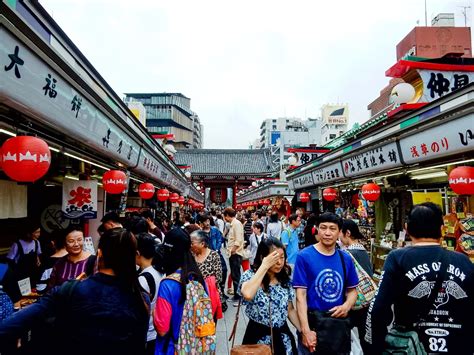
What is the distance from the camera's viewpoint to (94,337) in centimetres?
234

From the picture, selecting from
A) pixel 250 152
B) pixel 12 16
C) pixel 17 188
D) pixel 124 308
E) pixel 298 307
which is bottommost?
pixel 298 307

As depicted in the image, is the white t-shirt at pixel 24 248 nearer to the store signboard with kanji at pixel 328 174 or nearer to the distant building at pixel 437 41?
the store signboard with kanji at pixel 328 174

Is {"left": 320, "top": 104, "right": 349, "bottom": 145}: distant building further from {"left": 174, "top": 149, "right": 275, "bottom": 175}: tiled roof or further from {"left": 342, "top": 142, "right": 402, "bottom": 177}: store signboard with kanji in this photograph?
{"left": 342, "top": 142, "right": 402, "bottom": 177}: store signboard with kanji

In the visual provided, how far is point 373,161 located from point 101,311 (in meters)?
8.98

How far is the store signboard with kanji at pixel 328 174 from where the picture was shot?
12.9 m

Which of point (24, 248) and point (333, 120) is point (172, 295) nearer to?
point (24, 248)

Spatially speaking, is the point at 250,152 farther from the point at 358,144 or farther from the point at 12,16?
the point at 12,16

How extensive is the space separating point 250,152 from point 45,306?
156 ft

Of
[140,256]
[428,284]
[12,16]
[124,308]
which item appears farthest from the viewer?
[140,256]

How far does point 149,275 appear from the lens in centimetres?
362

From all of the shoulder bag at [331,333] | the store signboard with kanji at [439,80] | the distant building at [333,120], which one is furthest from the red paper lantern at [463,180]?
the distant building at [333,120]

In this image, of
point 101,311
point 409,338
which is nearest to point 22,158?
point 101,311

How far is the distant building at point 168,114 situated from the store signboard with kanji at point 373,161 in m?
55.5

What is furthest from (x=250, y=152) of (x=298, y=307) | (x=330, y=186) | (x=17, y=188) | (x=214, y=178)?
(x=298, y=307)
